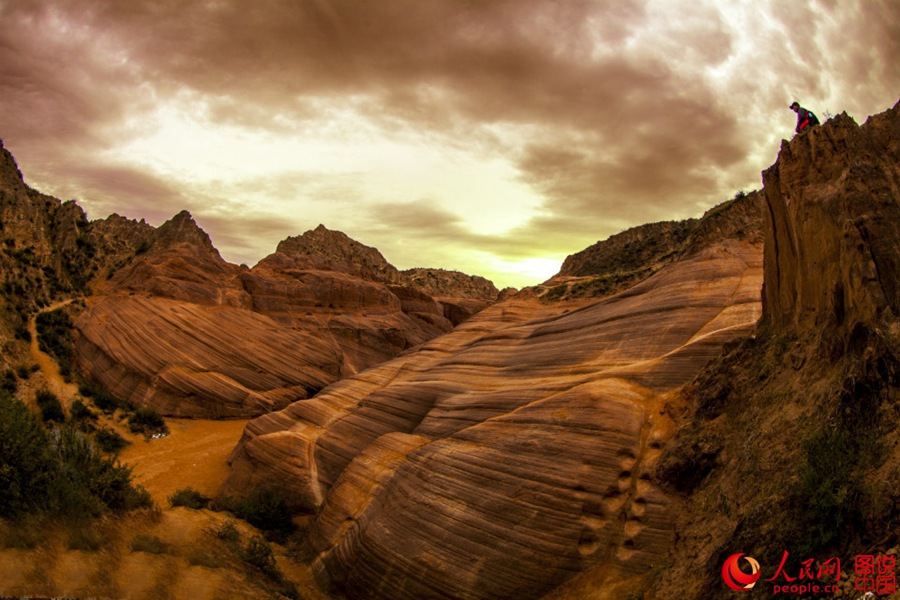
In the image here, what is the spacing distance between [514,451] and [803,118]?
10.3 meters

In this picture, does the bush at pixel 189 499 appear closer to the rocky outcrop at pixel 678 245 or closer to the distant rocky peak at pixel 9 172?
the rocky outcrop at pixel 678 245

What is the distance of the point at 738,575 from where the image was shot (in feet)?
22.7

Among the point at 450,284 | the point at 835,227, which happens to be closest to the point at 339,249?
the point at 450,284

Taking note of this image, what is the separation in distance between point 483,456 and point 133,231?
195 feet

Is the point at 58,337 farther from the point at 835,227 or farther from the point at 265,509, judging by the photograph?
the point at 835,227

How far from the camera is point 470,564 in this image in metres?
10.6

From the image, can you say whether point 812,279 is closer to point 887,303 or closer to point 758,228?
point 887,303

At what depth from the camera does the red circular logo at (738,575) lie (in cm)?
670

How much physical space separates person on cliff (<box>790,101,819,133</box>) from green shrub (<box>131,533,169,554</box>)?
17.0m

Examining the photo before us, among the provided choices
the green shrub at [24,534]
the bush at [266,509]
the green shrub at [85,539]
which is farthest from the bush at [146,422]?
the green shrub at [24,534]

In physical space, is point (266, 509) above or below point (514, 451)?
below

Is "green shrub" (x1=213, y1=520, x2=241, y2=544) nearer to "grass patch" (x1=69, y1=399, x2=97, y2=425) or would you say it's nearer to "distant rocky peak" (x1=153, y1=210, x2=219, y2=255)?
"grass patch" (x1=69, y1=399, x2=97, y2=425)

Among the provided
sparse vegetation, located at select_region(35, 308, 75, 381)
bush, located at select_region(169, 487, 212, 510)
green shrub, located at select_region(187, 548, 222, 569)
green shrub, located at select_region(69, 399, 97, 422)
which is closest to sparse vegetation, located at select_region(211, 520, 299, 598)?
green shrub, located at select_region(187, 548, 222, 569)

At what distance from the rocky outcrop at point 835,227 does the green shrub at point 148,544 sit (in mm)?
14121
